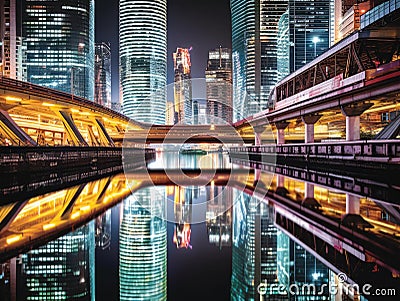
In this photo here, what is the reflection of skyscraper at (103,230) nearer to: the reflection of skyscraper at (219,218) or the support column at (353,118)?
the reflection of skyscraper at (219,218)

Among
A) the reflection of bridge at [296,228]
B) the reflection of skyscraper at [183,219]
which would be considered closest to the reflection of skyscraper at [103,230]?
the reflection of bridge at [296,228]

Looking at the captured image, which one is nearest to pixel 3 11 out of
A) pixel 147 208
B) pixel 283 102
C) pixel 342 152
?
pixel 283 102

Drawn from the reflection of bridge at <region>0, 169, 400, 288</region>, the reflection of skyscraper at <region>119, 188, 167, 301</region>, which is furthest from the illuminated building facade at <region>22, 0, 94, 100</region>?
the reflection of skyscraper at <region>119, 188, 167, 301</region>

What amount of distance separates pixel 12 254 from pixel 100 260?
1.32 metres

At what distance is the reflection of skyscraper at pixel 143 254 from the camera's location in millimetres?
4930

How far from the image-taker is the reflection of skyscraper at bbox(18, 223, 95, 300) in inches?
190

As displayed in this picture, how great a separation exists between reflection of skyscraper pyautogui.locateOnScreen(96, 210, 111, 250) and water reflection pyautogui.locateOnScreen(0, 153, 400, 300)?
19 millimetres

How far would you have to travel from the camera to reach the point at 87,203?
41.6 ft

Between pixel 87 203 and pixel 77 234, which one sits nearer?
pixel 77 234

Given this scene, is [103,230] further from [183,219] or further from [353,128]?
[353,128]

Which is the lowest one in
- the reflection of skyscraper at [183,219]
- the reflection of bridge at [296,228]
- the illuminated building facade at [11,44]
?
the reflection of skyscraper at [183,219]

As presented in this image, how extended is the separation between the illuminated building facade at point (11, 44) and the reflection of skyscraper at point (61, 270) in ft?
622

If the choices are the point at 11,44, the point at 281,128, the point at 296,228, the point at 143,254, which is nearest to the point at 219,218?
the point at 296,228

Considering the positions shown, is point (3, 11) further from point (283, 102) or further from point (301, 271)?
point (301, 271)
